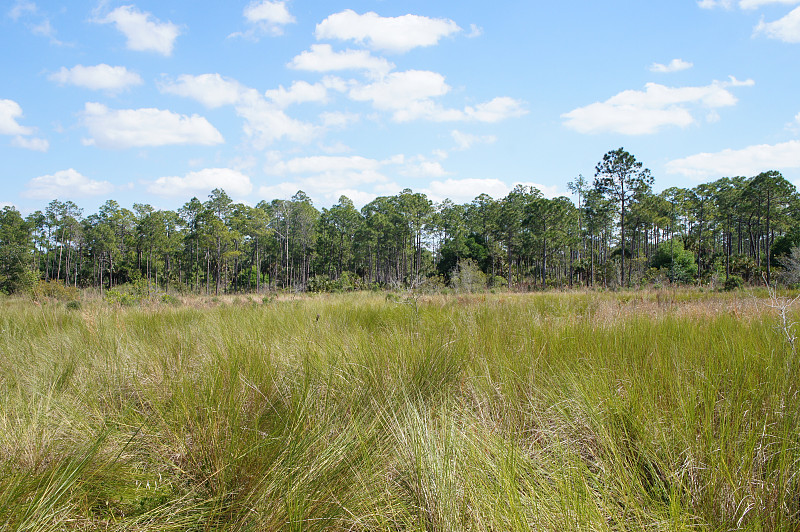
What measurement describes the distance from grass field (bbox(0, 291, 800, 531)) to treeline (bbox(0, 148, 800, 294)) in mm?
Answer: 33411

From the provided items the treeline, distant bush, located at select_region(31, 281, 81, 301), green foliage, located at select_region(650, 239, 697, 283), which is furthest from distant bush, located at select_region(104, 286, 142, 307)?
green foliage, located at select_region(650, 239, 697, 283)

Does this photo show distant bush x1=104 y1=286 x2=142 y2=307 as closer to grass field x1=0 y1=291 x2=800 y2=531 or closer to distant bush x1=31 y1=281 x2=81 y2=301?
distant bush x1=31 y1=281 x2=81 y2=301

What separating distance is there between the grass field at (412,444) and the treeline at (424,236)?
3341 cm

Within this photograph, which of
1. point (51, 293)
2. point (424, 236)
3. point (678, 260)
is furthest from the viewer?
point (424, 236)

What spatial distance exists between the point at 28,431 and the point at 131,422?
18.7 inches

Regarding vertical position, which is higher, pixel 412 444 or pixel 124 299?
pixel 412 444

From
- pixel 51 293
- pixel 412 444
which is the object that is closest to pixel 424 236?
pixel 51 293

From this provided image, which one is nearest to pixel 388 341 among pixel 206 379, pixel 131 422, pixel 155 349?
pixel 206 379

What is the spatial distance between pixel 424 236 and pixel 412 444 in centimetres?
5442

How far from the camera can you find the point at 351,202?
189ft

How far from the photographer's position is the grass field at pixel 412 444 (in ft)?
4.56

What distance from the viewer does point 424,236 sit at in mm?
55781

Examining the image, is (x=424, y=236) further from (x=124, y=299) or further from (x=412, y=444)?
(x=412, y=444)

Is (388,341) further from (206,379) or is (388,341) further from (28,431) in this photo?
(28,431)
